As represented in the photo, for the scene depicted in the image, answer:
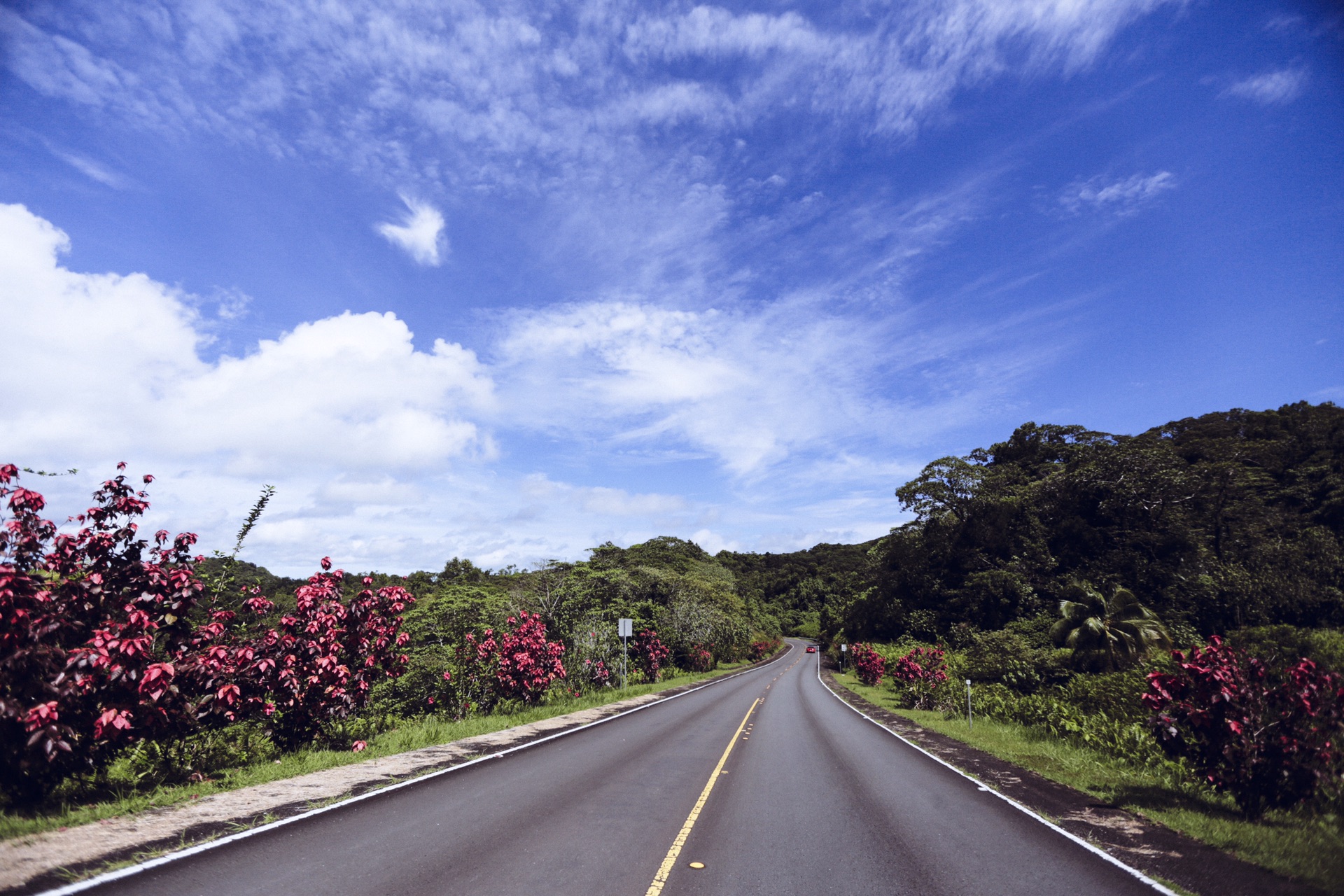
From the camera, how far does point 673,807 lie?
7.73 meters

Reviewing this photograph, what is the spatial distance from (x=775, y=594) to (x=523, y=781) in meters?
130

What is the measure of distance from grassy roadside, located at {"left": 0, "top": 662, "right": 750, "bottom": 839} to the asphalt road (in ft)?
6.75

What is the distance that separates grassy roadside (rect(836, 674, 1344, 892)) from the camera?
20.0 ft

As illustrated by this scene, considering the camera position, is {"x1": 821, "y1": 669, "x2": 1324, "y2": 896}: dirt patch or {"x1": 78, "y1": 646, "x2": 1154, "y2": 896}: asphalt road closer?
{"x1": 78, "y1": 646, "x2": 1154, "y2": 896}: asphalt road

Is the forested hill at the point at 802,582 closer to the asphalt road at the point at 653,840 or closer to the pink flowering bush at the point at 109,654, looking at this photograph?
the asphalt road at the point at 653,840

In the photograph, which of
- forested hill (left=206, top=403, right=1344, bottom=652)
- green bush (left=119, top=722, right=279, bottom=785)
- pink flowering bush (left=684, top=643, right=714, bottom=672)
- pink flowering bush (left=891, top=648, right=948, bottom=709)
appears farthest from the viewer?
pink flowering bush (left=684, top=643, right=714, bottom=672)

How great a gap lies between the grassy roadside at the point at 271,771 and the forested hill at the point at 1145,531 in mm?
42634

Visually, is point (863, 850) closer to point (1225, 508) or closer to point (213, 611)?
point (213, 611)

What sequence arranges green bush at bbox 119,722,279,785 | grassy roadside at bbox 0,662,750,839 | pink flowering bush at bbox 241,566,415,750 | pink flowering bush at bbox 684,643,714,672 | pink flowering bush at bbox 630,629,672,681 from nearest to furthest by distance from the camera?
grassy roadside at bbox 0,662,750,839, green bush at bbox 119,722,279,785, pink flowering bush at bbox 241,566,415,750, pink flowering bush at bbox 630,629,672,681, pink flowering bush at bbox 684,643,714,672

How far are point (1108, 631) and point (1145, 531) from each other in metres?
20.3

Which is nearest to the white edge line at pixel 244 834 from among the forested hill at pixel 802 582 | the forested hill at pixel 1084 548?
the forested hill at pixel 1084 548

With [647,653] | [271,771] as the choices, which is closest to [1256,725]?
[271,771]

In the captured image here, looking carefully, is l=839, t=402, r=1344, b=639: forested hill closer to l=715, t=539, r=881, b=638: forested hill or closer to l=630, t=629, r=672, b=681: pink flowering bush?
l=630, t=629, r=672, b=681: pink flowering bush

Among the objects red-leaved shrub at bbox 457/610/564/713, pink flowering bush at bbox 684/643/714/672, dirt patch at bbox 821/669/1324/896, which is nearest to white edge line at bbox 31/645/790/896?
red-leaved shrub at bbox 457/610/564/713
